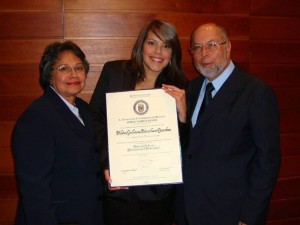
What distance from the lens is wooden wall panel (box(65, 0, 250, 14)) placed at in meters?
2.24

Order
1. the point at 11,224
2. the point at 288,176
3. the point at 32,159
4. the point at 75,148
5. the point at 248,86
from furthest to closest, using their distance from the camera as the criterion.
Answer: the point at 288,176, the point at 11,224, the point at 248,86, the point at 75,148, the point at 32,159

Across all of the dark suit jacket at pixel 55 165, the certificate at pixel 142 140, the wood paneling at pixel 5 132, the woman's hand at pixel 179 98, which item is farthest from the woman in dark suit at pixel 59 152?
the wood paneling at pixel 5 132

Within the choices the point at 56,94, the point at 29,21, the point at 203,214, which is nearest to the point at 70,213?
the point at 56,94

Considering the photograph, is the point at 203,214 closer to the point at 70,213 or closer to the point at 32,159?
the point at 70,213

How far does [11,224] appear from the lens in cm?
243

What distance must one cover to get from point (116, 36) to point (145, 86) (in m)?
0.65

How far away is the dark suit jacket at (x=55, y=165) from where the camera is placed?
1406mm

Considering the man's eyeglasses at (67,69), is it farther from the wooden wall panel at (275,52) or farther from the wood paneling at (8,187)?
the wooden wall panel at (275,52)

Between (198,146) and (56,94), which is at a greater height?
(56,94)

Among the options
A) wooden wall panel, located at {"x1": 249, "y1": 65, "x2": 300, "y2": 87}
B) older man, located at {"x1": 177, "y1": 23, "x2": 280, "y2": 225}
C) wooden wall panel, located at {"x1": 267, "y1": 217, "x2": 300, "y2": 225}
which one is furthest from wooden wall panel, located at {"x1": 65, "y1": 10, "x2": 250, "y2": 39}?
wooden wall panel, located at {"x1": 267, "y1": 217, "x2": 300, "y2": 225}

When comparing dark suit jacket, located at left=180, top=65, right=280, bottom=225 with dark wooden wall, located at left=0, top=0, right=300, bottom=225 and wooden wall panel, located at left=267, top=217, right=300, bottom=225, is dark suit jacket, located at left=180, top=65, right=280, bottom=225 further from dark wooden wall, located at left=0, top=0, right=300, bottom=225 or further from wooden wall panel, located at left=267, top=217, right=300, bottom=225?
wooden wall panel, located at left=267, top=217, right=300, bottom=225

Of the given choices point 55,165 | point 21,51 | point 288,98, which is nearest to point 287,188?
point 288,98

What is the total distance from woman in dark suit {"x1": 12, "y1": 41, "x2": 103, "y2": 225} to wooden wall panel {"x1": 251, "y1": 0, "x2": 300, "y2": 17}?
160 centimetres

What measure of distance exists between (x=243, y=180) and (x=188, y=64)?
1130 millimetres
